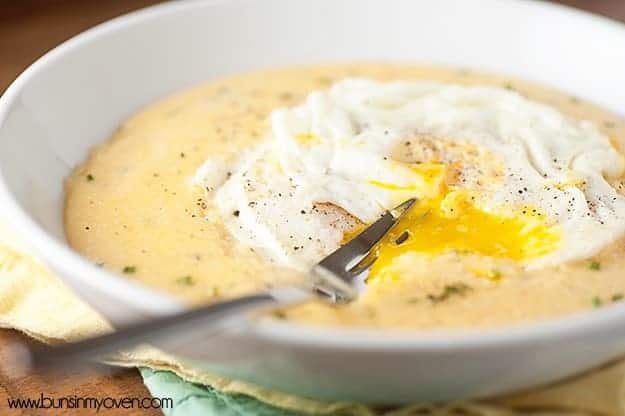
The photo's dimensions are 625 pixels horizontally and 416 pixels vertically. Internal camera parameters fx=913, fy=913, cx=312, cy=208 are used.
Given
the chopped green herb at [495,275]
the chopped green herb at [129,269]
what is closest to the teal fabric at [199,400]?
the chopped green herb at [129,269]

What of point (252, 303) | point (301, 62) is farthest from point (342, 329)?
point (301, 62)

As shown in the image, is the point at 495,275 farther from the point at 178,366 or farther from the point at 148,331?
the point at 148,331

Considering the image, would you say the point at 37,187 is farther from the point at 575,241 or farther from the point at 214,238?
the point at 575,241

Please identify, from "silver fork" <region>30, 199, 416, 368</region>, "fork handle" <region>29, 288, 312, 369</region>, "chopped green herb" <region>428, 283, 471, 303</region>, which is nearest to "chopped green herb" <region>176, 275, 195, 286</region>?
"silver fork" <region>30, 199, 416, 368</region>

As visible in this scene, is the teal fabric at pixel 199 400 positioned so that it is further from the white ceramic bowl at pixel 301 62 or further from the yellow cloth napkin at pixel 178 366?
the white ceramic bowl at pixel 301 62

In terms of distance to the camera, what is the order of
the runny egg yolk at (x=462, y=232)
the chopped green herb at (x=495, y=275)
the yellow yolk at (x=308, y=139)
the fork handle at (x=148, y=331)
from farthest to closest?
the yellow yolk at (x=308, y=139) → the runny egg yolk at (x=462, y=232) → the chopped green herb at (x=495, y=275) → the fork handle at (x=148, y=331)

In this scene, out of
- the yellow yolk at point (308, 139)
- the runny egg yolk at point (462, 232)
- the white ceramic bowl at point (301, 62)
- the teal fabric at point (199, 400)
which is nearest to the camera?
the white ceramic bowl at point (301, 62)

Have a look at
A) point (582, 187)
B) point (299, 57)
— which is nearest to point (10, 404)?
point (582, 187)
